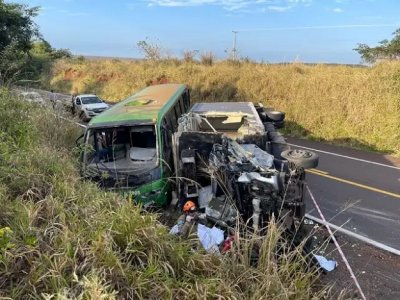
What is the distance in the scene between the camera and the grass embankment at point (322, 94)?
54.1 feet

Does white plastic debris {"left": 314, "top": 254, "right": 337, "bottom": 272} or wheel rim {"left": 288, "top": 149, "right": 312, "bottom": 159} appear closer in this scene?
white plastic debris {"left": 314, "top": 254, "right": 337, "bottom": 272}

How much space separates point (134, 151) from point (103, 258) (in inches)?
192

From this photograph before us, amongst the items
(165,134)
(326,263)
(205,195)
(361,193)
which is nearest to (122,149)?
(165,134)

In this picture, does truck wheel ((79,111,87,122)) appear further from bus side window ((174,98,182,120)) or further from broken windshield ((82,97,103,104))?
bus side window ((174,98,182,120))

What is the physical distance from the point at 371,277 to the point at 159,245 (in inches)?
131

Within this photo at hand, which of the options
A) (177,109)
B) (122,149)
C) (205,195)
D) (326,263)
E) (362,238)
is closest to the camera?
(326,263)

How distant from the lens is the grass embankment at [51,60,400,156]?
16.5m

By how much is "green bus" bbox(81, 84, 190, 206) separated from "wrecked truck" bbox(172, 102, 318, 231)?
49cm

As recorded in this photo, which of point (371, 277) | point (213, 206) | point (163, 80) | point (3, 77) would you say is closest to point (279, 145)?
point (213, 206)

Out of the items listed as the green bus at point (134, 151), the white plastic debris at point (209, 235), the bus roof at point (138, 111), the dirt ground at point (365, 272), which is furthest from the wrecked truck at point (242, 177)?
the dirt ground at point (365, 272)

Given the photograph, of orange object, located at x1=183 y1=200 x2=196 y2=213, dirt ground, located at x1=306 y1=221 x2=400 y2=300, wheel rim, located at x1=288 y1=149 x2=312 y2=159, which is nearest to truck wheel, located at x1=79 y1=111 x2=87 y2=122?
orange object, located at x1=183 y1=200 x2=196 y2=213

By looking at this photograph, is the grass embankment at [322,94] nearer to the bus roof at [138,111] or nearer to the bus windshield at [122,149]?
the bus roof at [138,111]

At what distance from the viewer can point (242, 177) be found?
19.1 feet

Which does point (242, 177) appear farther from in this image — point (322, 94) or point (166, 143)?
point (322, 94)
